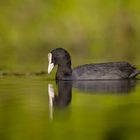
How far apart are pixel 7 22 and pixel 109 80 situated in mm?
16485

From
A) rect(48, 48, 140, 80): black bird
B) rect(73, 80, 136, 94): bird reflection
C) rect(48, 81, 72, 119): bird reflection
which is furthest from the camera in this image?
rect(48, 48, 140, 80): black bird

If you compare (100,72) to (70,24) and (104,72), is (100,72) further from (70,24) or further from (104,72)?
(70,24)

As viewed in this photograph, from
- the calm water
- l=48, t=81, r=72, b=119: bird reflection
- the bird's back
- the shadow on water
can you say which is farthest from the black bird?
l=48, t=81, r=72, b=119: bird reflection

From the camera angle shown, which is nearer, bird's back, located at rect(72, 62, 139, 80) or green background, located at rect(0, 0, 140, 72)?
bird's back, located at rect(72, 62, 139, 80)

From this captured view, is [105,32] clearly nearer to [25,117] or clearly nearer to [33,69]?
[33,69]

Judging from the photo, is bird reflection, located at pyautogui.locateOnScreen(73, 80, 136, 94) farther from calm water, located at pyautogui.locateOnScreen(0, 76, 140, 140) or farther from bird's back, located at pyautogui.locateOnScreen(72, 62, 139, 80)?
bird's back, located at pyautogui.locateOnScreen(72, 62, 139, 80)

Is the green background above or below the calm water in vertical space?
above

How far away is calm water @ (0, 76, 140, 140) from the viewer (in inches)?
557

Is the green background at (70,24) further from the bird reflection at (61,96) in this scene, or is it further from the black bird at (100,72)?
the bird reflection at (61,96)

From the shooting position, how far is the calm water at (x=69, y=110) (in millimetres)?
14148

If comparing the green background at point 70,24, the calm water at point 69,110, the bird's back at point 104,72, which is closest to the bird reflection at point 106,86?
the calm water at point 69,110

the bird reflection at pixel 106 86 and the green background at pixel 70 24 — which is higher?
the green background at pixel 70 24

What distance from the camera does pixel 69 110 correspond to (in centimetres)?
1642

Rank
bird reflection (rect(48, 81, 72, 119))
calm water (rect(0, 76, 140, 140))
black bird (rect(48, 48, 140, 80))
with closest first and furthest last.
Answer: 1. calm water (rect(0, 76, 140, 140))
2. bird reflection (rect(48, 81, 72, 119))
3. black bird (rect(48, 48, 140, 80))
